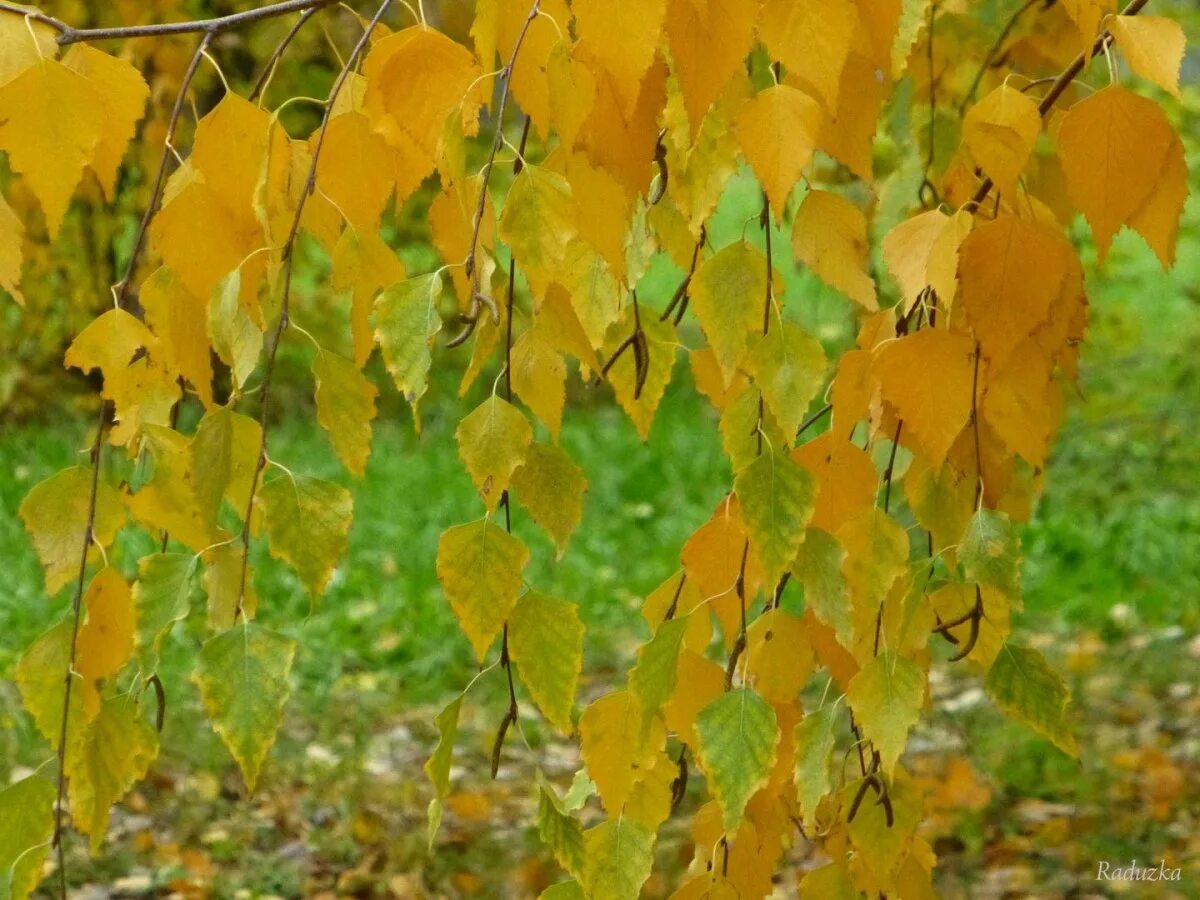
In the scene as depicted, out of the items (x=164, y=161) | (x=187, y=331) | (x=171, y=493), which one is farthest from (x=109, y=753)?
(x=164, y=161)

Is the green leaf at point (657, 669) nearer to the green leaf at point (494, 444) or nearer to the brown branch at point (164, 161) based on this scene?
A: the green leaf at point (494, 444)

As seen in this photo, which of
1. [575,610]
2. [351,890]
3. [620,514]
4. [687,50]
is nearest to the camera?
[687,50]

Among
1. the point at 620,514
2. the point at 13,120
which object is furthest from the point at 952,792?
the point at 13,120

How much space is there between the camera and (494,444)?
85 cm

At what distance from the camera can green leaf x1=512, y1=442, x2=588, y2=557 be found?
0.94 m

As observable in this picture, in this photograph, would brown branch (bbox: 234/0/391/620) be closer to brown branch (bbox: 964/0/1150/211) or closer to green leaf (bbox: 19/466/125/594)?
green leaf (bbox: 19/466/125/594)

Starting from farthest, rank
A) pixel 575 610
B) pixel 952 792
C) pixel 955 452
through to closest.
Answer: pixel 952 792
pixel 955 452
pixel 575 610

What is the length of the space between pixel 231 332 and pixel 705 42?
0.31m

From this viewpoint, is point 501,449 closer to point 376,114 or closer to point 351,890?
point 376,114

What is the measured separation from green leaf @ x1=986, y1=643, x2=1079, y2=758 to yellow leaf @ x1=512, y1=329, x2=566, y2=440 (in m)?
0.33

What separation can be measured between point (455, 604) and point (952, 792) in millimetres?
2303

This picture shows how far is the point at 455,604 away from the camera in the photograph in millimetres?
872
